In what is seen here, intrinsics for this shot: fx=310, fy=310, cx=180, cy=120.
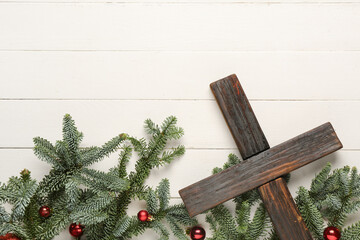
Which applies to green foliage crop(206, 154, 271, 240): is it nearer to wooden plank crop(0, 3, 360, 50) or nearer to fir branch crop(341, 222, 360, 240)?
fir branch crop(341, 222, 360, 240)

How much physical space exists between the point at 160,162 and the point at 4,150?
51 cm

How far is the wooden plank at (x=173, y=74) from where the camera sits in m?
1.02

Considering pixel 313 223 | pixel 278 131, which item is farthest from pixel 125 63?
pixel 313 223

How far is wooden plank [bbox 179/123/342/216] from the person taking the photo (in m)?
0.91

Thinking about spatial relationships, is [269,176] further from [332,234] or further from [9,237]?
[9,237]

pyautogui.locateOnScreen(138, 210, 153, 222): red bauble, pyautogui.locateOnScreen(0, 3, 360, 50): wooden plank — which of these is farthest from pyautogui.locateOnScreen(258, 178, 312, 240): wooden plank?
pyautogui.locateOnScreen(0, 3, 360, 50): wooden plank

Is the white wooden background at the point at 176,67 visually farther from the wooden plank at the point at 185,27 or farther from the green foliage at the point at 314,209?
the green foliage at the point at 314,209

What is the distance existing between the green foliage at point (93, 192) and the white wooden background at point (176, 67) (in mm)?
72

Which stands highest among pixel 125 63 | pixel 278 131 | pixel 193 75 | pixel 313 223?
pixel 125 63

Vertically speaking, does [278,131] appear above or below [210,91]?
below

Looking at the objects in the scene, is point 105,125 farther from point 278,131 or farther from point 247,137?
point 278,131

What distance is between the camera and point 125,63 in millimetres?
1033

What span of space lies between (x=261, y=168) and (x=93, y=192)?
497mm

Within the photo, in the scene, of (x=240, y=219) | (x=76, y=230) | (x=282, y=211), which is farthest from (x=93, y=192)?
(x=282, y=211)
